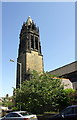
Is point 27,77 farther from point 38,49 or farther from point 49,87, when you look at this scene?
point 49,87

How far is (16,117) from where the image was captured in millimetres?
15477

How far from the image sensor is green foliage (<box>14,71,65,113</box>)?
25641mm

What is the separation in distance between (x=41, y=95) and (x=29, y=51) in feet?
122

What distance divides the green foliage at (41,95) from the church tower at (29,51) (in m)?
29.9

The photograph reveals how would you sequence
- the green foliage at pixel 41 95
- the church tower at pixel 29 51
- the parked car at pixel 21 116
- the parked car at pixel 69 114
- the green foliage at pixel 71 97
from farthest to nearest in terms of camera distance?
the church tower at pixel 29 51 → the green foliage at pixel 71 97 → the green foliage at pixel 41 95 → the parked car at pixel 21 116 → the parked car at pixel 69 114

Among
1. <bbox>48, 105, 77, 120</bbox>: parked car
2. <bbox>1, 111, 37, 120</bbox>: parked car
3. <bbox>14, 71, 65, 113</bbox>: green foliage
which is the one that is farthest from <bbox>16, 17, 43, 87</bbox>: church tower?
<bbox>48, 105, 77, 120</bbox>: parked car

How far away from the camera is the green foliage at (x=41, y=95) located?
25.6m

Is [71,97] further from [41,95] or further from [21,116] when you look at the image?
[21,116]

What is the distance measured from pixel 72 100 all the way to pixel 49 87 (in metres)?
3.73

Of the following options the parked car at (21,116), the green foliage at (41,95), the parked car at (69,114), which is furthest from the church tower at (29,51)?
the parked car at (69,114)

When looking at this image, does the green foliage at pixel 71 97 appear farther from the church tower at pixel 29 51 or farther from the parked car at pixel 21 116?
the church tower at pixel 29 51

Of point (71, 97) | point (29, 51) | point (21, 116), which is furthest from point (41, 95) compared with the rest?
point (29, 51)

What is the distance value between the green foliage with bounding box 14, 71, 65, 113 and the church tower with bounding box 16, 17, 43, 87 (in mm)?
29917

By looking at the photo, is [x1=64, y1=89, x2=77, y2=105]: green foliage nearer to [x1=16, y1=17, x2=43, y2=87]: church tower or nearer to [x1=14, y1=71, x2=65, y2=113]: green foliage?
[x1=14, y1=71, x2=65, y2=113]: green foliage
